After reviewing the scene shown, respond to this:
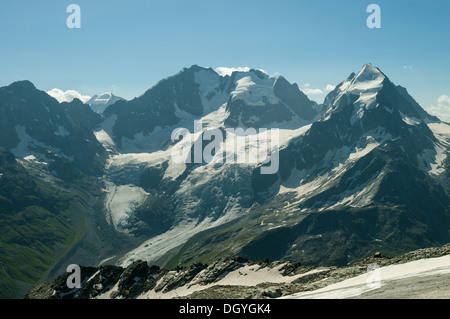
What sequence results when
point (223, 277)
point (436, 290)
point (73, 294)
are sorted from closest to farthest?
point (436, 290)
point (223, 277)
point (73, 294)

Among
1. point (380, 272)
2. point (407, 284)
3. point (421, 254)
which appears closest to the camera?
point (407, 284)

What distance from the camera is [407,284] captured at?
34500mm

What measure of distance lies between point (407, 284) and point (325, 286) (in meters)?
13.6

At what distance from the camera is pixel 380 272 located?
4609cm

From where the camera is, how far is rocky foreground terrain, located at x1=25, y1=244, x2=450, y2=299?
3516 cm

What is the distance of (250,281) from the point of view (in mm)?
80562

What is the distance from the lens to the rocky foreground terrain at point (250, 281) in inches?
1384
